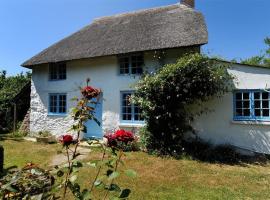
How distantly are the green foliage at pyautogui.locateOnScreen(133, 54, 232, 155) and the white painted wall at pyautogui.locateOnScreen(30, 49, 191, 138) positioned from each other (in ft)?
5.29

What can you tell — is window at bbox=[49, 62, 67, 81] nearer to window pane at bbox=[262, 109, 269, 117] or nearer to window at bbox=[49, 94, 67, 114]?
window at bbox=[49, 94, 67, 114]

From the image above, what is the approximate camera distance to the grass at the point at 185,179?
623 centimetres

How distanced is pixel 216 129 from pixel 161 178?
409 centimetres

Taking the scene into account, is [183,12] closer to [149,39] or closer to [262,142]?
[149,39]

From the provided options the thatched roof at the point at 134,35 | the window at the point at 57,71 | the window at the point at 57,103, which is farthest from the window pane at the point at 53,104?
the thatched roof at the point at 134,35

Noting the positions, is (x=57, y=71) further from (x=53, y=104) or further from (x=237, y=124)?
(x=237, y=124)

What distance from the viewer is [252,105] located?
1000 centimetres

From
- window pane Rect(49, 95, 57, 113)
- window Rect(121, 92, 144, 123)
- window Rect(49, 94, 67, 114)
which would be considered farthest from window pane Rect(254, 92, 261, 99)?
window pane Rect(49, 95, 57, 113)

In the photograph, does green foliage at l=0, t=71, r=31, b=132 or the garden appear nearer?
the garden

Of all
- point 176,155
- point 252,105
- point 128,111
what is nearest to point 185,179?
point 176,155

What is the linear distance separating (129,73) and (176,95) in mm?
3208

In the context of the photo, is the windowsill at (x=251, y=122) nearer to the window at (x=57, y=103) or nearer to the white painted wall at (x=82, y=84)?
the white painted wall at (x=82, y=84)

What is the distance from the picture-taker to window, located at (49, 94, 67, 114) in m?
14.7

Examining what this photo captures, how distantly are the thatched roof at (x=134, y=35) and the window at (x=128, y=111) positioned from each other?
6.75 ft
